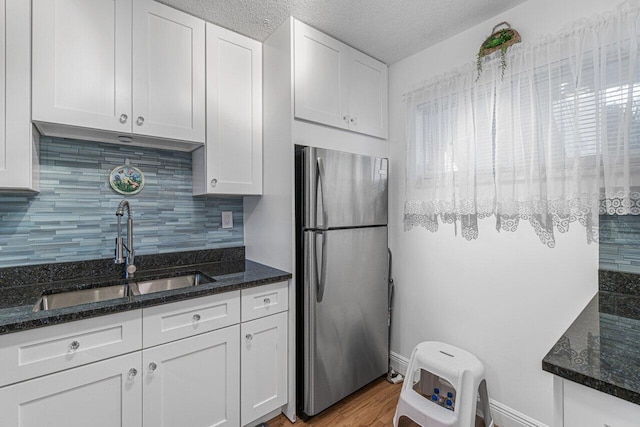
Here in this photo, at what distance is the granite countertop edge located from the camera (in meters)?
1.11

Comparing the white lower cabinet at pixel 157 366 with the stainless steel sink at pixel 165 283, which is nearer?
the white lower cabinet at pixel 157 366

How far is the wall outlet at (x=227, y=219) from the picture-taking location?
2287 millimetres

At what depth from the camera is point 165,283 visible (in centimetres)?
188

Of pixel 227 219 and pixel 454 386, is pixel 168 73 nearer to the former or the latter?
pixel 227 219

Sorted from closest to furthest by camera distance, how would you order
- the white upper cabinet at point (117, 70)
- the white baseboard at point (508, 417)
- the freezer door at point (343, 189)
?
the white upper cabinet at point (117, 70), the white baseboard at point (508, 417), the freezer door at point (343, 189)

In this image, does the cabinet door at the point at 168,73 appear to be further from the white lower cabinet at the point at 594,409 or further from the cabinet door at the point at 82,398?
the white lower cabinet at the point at 594,409

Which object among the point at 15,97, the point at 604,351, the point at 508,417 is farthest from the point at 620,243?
the point at 15,97

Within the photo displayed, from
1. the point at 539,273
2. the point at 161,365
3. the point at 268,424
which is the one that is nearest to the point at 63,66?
the point at 161,365

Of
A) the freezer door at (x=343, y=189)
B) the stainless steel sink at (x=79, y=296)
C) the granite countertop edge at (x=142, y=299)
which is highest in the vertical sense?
the freezer door at (x=343, y=189)

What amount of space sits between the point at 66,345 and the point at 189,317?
46cm

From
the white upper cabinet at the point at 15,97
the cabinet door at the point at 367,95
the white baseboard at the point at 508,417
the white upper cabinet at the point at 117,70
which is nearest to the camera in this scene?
the white upper cabinet at the point at 15,97

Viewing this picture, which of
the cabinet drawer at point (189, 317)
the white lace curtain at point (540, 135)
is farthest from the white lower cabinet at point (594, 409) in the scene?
the cabinet drawer at point (189, 317)

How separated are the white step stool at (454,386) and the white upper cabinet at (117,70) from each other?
1.90 meters

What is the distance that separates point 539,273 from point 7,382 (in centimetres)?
239
